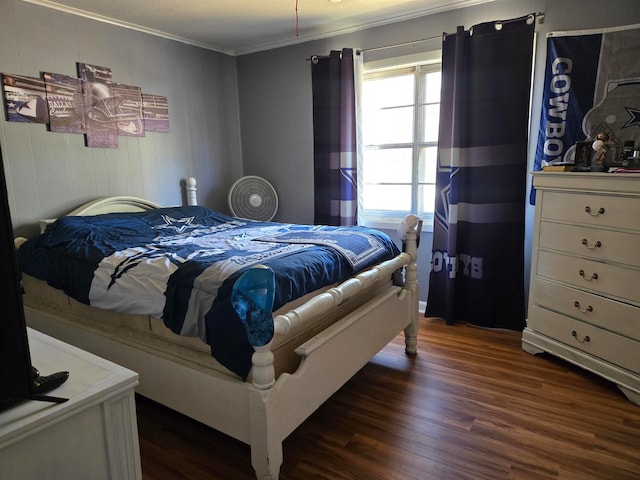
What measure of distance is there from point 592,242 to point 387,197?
5.68 ft

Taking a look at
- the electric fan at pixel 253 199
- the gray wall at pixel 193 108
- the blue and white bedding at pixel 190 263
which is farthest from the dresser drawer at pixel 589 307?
the electric fan at pixel 253 199

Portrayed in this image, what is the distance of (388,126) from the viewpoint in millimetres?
3631

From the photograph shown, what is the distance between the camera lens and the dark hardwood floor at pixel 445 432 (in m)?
1.73

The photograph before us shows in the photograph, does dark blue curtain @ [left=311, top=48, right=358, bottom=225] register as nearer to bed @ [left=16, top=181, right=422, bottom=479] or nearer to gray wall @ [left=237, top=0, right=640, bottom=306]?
gray wall @ [left=237, top=0, right=640, bottom=306]

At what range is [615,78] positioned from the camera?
256cm

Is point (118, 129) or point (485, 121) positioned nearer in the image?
point (485, 121)

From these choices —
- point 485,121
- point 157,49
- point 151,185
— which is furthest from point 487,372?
point 157,49

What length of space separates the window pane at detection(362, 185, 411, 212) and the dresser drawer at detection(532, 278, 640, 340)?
1.32m

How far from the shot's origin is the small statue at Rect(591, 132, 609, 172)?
7.68 feet

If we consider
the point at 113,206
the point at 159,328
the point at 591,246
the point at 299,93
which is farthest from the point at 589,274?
the point at 113,206

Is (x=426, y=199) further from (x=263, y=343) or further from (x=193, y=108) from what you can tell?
(x=263, y=343)

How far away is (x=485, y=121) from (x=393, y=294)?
1.46 metres

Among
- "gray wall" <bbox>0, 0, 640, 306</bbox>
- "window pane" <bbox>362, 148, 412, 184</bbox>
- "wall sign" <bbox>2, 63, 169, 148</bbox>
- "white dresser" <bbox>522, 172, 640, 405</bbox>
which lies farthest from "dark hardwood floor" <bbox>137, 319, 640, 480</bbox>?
"wall sign" <bbox>2, 63, 169, 148</bbox>

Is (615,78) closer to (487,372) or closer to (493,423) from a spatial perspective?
(487,372)
